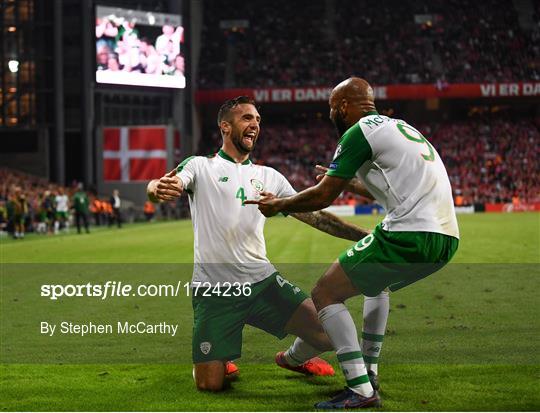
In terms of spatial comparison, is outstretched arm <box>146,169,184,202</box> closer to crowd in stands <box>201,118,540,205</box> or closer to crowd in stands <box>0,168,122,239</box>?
crowd in stands <box>0,168,122,239</box>

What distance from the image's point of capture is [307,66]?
58.9m

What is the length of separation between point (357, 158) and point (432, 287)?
7709 mm

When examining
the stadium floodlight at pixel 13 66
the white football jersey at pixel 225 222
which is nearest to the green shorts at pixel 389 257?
the white football jersey at pixel 225 222

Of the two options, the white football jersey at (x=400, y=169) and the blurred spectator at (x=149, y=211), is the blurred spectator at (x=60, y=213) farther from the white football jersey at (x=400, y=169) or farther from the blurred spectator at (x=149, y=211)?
the white football jersey at (x=400, y=169)

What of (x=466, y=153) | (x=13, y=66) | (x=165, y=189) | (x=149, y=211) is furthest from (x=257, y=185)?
(x=466, y=153)

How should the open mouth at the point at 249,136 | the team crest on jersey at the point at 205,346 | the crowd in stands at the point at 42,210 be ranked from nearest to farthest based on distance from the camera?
1. the team crest on jersey at the point at 205,346
2. the open mouth at the point at 249,136
3. the crowd in stands at the point at 42,210

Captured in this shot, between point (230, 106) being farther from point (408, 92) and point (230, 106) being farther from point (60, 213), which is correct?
point (408, 92)

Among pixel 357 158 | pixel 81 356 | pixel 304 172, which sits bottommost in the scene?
pixel 304 172

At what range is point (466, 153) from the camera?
53.9 meters

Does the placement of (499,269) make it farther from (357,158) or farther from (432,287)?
(357,158)

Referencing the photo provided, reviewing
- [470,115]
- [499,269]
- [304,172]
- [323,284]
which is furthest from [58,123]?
[323,284]

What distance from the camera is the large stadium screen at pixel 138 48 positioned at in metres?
43.0

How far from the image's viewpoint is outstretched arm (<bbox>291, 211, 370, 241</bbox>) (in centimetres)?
632

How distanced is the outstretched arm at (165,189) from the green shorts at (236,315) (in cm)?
99
